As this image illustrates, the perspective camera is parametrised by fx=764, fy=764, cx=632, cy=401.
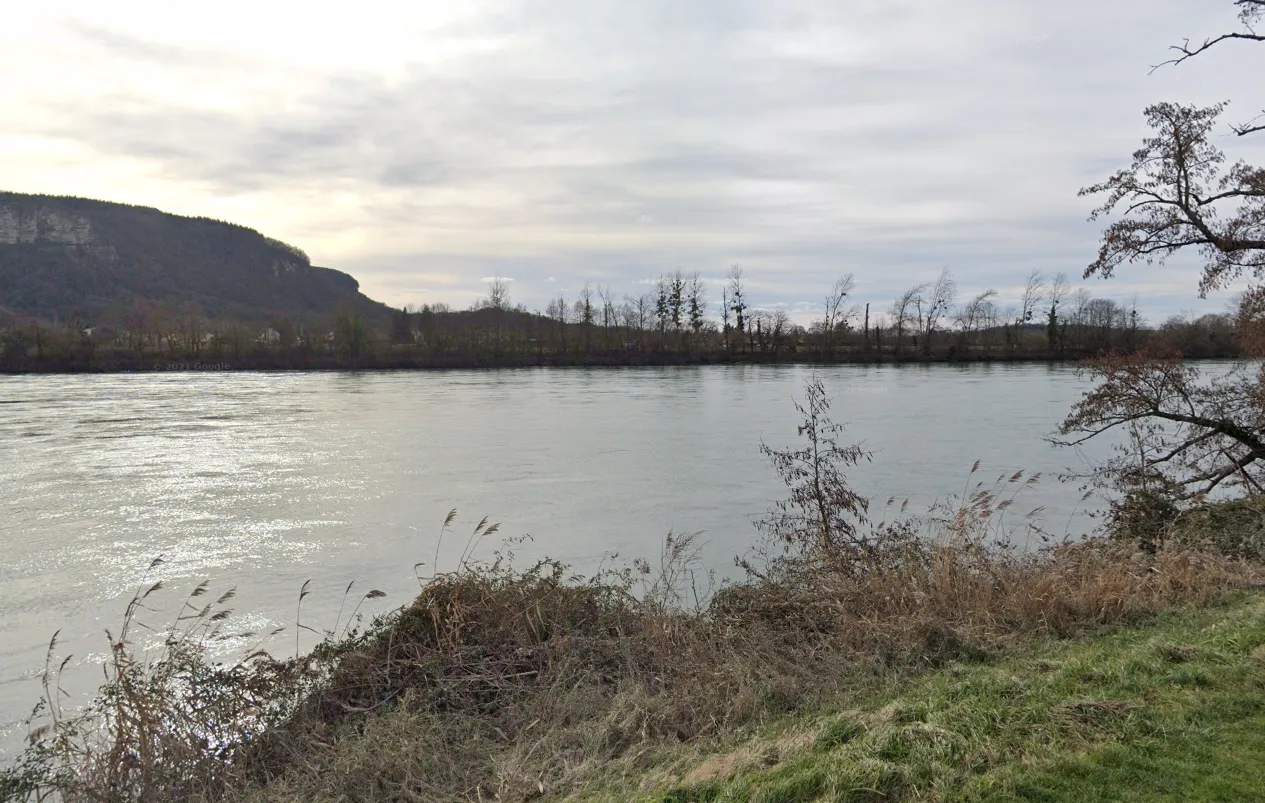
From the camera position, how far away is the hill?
147 meters

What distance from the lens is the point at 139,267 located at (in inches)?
6496

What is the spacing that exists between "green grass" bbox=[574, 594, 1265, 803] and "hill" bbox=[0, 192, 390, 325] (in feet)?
493

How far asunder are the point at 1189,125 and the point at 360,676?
10.1m

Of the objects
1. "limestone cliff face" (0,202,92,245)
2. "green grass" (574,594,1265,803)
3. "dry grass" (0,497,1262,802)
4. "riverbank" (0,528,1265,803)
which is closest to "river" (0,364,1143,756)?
"dry grass" (0,497,1262,802)

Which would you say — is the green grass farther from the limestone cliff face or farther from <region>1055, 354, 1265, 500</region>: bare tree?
the limestone cliff face

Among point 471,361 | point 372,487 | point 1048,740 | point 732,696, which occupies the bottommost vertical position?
point 372,487

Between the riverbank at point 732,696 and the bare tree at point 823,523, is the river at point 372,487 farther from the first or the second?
the riverbank at point 732,696

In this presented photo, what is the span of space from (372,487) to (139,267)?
602ft

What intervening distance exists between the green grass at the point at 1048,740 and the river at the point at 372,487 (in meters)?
5.46

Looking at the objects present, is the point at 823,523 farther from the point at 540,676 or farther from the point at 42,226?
the point at 42,226

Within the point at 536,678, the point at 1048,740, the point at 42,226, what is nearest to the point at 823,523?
the point at 536,678

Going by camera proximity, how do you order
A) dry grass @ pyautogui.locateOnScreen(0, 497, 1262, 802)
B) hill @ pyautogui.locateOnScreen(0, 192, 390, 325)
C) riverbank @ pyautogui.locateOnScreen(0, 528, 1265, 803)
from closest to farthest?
riverbank @ pyautogui.locateOnScreen(0, 528, 1265, 803) < dry grass @ pyautogui.locateOnScreen(0, 497, 1262, 802) < hill @ pyautogui.locateOnScreen(0, 192, 390, 325)

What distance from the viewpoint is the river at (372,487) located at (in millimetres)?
9070

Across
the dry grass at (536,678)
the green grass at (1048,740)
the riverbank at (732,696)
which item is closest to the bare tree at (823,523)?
the riverbank at (732,696)
